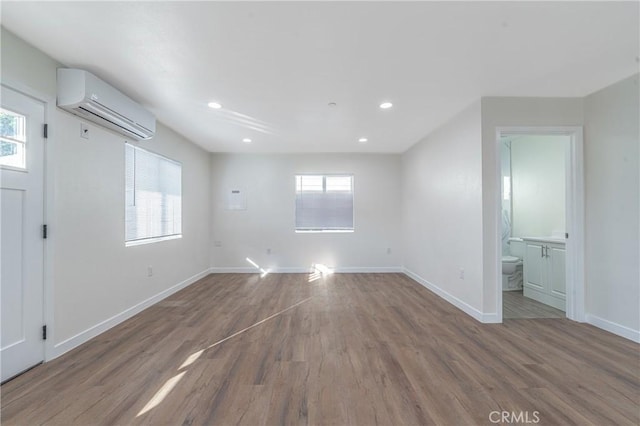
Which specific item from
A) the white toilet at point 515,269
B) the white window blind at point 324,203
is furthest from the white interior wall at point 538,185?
the white window blind at point 324,203

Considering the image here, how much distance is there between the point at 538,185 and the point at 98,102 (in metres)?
5.79

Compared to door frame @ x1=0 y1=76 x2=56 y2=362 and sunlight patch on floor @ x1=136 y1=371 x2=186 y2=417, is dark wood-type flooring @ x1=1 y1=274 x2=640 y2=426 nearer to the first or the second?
sunlight patch on floor @ x1=136 y1=371 x2=186 y2=417

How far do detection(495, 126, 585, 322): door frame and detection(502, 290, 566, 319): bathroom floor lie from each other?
229 mm

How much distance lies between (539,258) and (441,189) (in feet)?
5.36

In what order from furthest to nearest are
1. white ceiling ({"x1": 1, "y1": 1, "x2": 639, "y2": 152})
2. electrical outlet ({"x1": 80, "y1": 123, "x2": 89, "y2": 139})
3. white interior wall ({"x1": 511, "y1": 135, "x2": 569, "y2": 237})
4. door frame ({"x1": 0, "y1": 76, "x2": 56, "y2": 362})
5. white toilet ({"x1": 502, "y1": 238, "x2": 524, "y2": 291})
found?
1. white toilet ({"x1": 502, "y1": 238, "x2": 524, "y2": 291})
2. white interior wall ({"x1": 511, "y1": 135, "x2": 569, "y2": 237})
3. electrical outlet ({"x1": 80, "y1": 123, "x2": 89, "y2": 139})
4. door frame ({"x1": 0, "y1": 76, "x2": 56, "y2": 362})
5. white ceiling ({"x1": 1, "y1": 1, "x2": 639, "y2": 152})

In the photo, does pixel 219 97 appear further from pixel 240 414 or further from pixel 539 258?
pixel 539 258

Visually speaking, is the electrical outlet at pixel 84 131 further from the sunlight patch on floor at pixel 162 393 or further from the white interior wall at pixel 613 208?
the white interior wall at pixel 613 208

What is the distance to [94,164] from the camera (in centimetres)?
259

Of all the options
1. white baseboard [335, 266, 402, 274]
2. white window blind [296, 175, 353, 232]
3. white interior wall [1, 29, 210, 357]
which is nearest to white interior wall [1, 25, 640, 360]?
white interior wall [1, 29, 210, 357]

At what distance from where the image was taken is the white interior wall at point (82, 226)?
83.8 inches

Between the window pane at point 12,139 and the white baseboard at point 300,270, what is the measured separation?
3.83 m

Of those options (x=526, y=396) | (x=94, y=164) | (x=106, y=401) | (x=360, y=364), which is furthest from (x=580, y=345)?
(x=94, y=164)

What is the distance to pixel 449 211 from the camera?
3.62 m

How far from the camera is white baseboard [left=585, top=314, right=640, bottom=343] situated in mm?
2453
